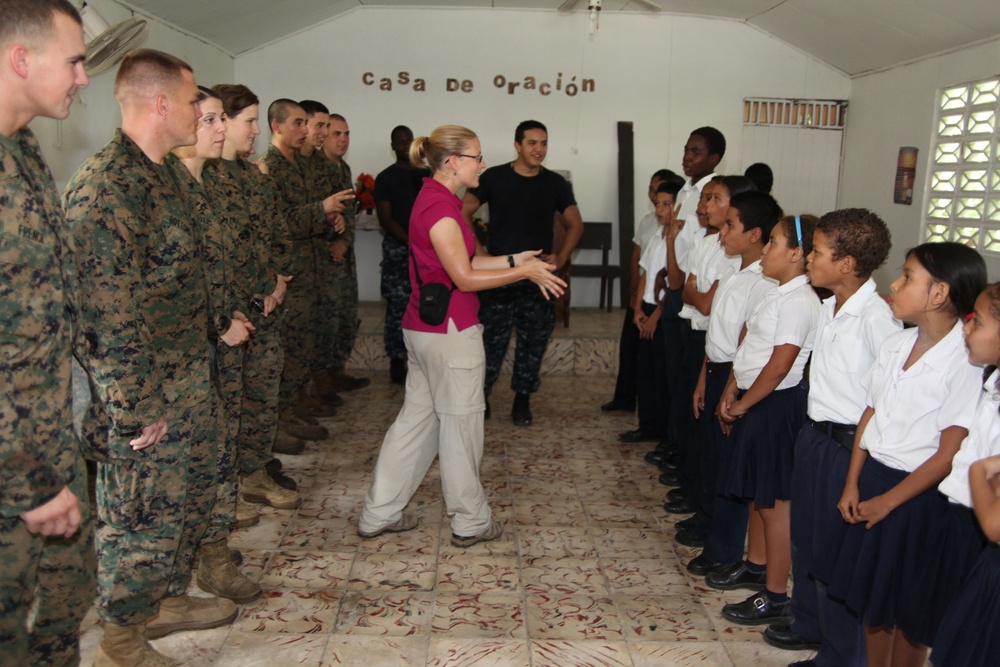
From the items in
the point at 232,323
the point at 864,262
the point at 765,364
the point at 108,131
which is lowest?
the point at 765,364

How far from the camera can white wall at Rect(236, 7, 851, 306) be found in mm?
A: 7457

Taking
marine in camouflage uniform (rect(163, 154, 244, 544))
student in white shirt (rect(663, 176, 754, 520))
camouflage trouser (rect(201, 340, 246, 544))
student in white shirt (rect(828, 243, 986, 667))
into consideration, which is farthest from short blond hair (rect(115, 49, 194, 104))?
student in white shirt (rect(663, 176, 754, 520))

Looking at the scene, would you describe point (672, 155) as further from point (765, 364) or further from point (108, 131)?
point (765, 364)

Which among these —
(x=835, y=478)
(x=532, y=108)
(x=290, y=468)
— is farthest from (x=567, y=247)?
(x=532, y=108)

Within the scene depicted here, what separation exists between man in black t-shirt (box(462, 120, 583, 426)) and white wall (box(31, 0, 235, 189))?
7.19 ft

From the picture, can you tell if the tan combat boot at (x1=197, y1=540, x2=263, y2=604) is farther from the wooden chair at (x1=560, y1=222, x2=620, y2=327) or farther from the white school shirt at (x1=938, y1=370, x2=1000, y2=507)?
the wooden chair at (x1=560, y1=222, x2=620, y2=327)

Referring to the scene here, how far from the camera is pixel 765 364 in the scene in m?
2.54

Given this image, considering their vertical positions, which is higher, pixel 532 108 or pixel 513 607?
pixel 532 108

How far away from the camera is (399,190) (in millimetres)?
5371

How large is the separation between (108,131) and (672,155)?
5.08 m

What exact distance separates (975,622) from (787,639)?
0.90 metres

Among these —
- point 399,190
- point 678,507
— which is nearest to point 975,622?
point 678,507

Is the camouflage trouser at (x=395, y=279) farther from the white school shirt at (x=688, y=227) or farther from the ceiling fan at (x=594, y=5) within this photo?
the ceiling fan at (x=594, y=5)

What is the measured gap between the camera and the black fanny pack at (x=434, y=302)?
9.24ft
